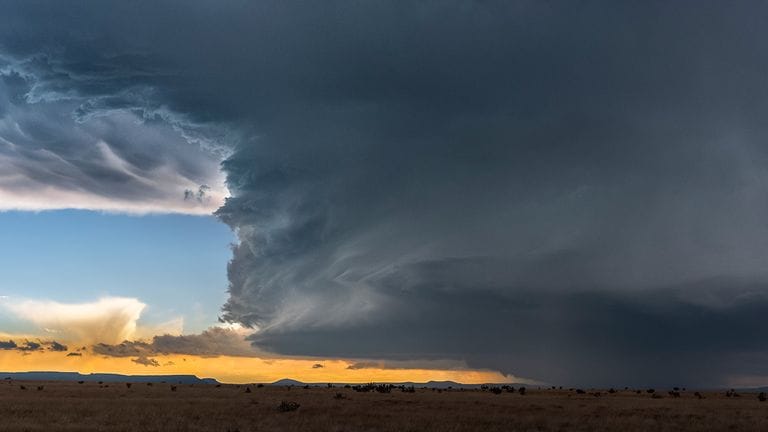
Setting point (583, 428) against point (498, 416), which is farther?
point (498, 416)

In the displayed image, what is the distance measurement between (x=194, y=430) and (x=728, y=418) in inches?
1587

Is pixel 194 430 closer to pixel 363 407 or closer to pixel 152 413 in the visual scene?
pixel 152 413

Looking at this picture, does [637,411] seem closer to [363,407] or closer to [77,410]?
[363,407]

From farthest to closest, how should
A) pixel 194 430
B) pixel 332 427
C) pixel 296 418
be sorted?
1. pixel 296 418
2. pixel 332 427
3. pixel 194 430

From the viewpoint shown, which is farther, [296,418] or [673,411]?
[673,411]

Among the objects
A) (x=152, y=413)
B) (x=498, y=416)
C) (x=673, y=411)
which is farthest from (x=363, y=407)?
(x=673, y=411)

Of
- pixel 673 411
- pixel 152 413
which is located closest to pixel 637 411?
pixel 673 411

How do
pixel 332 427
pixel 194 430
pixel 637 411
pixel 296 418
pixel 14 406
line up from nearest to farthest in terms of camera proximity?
pixel 194 430 < pixel 332 427 < pixel 296 418 < pixel 14 406 < pixel 637 411

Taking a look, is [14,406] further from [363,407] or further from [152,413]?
[363,407]

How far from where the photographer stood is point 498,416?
49.5 meters

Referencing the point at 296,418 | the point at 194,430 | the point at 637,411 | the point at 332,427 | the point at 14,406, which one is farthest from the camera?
the point at 637,411

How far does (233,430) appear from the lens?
1532 inches

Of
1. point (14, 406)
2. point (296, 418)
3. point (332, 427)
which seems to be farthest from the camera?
point (14, 406)

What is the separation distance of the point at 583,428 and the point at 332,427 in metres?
16.7
